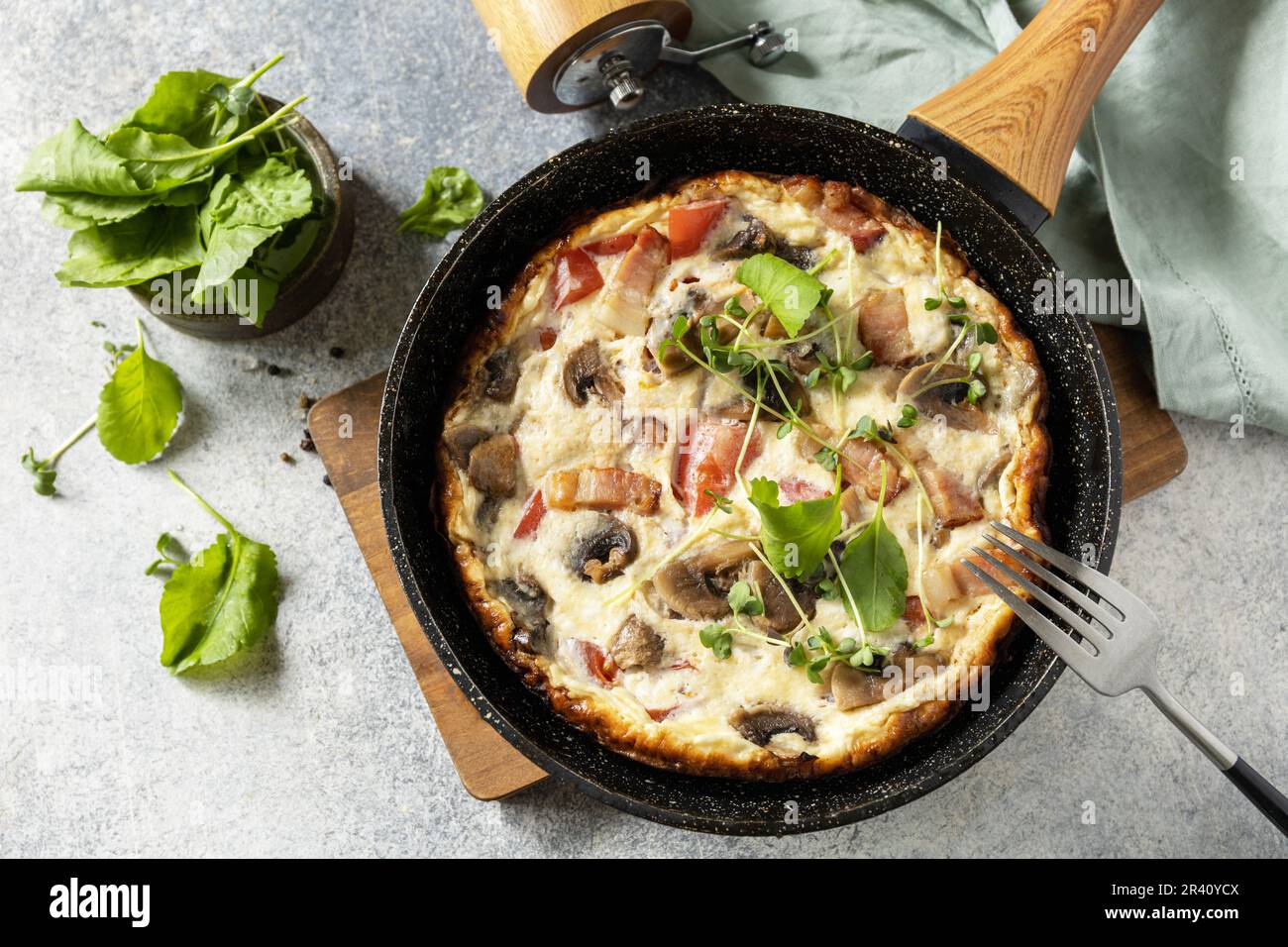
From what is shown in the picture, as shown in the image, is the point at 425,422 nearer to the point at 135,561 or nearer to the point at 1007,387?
the point at 135,561

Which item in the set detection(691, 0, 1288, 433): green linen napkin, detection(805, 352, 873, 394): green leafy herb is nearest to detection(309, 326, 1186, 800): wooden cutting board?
detection(691, 0, 1288, 433): green linen napkin

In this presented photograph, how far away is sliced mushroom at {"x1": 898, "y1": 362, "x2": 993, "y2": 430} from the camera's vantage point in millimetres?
2943

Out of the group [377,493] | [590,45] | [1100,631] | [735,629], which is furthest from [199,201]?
[1100,631]

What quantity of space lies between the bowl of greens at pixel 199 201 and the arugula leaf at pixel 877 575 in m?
1.76

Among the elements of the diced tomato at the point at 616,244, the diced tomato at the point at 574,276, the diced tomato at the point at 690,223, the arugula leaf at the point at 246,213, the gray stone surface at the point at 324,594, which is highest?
the arugula leaf at the point at 246,213

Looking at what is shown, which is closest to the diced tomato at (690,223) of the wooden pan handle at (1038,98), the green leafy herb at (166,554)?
the wooden pan handle at (1038,98)

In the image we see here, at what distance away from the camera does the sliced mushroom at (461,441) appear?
2.98 m

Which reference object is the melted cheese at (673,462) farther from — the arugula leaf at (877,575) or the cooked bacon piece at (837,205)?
the arugula leaf at (877,575)

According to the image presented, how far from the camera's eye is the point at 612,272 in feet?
10.0

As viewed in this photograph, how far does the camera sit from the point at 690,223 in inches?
119

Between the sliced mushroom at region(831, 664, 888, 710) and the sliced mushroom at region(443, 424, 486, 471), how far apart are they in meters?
1.15

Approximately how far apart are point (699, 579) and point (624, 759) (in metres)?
0.54

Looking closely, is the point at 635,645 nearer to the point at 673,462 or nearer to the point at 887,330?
the point at 673,462

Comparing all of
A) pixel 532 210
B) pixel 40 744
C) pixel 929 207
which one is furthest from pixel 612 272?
pixel 40 744
